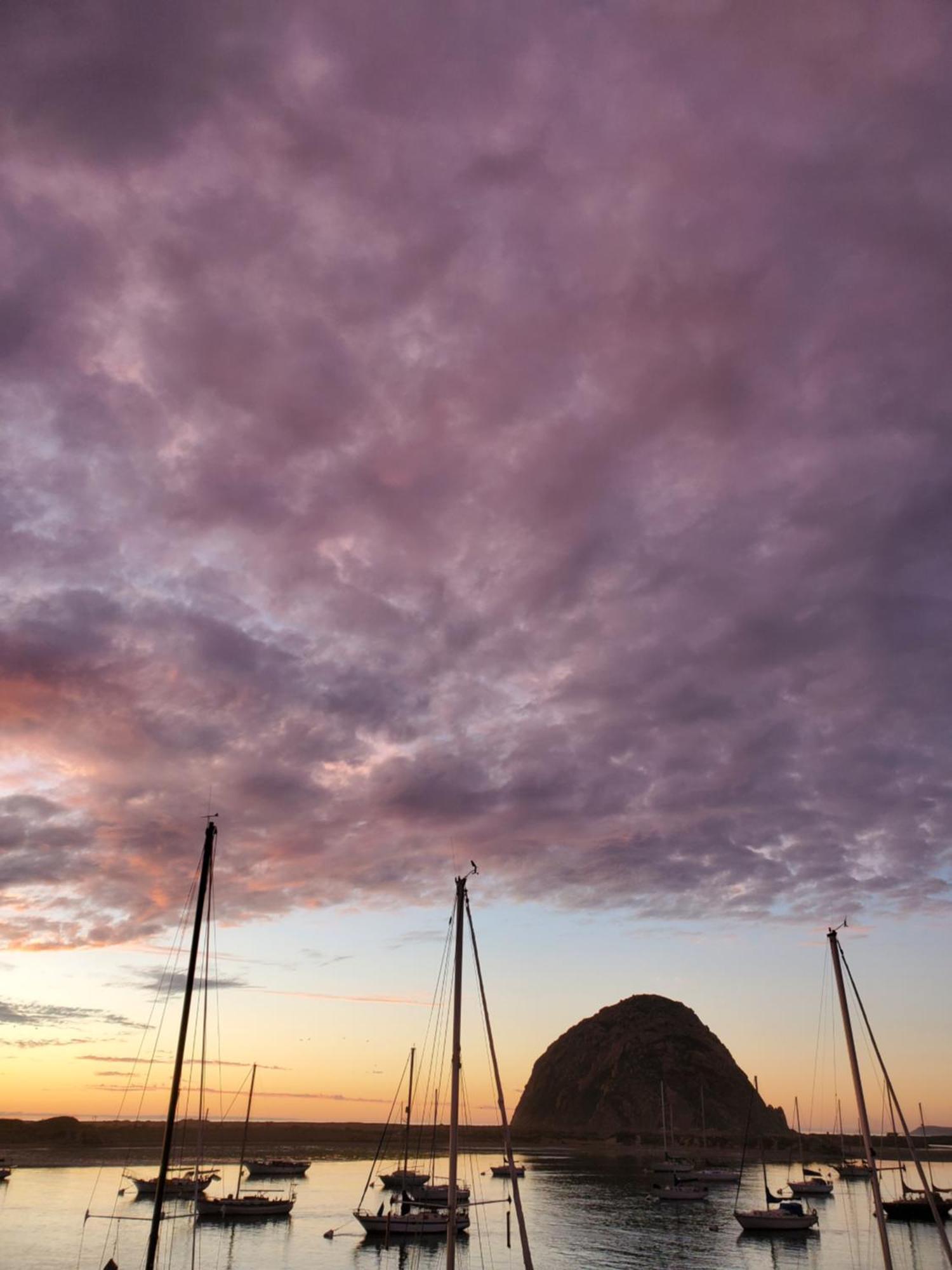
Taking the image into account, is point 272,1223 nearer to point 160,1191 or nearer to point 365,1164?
point 160,1191

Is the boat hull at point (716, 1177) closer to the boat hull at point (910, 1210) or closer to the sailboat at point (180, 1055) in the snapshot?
the boat hull at point (910, 1210)

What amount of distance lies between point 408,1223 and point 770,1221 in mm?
37775

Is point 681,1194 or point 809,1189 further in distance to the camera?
point 809,1189

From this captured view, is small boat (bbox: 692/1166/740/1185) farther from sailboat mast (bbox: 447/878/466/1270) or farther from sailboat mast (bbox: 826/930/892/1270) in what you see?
sailboat mast (bbox: 447/878/466/1270)

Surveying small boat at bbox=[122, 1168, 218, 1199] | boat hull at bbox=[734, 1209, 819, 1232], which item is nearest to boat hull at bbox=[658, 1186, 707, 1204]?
boat hull at bbox=[734, 1209, 819, 1232]

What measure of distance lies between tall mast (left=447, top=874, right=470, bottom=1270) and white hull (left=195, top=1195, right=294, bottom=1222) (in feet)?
183

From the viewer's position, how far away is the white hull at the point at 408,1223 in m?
75.9

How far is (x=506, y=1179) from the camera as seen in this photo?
139 metres

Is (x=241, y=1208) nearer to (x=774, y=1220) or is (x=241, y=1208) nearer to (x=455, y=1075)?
(x=774, y=1220)

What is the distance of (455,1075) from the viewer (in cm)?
4059

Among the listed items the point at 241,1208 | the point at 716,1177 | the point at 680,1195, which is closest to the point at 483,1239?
the point at 241,1208

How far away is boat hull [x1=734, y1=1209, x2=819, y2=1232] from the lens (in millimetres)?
89625

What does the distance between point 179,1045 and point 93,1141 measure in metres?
205

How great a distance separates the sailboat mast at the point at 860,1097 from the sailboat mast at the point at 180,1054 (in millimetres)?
30882
